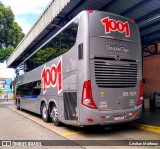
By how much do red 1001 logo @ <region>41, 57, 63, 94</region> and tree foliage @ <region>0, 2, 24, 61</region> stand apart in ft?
62.3

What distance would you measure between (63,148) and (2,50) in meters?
24.9

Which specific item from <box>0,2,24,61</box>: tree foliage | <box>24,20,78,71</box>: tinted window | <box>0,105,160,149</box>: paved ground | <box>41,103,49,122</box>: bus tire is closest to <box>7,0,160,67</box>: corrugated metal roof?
<box>24,20,78,71</box>: tinted window

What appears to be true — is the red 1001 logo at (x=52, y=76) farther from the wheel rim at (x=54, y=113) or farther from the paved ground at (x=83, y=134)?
the paved ground at (x=83, y=134)

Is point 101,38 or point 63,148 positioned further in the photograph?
point 101,38

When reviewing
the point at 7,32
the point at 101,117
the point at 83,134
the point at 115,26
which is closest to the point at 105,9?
the point at 115,26

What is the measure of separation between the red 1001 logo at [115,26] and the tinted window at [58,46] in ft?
3.46

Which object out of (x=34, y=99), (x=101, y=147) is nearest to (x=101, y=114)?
(x=101, y=147)

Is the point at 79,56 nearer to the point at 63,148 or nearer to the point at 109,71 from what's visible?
the point at 109,71

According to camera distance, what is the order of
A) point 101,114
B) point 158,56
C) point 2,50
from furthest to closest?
1. point 2,50
2. point 158,56
3. point 101,114

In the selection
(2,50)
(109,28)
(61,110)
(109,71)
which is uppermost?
(2,50)

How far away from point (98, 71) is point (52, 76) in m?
3.08

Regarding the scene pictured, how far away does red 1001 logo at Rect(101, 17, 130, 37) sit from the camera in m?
7.48

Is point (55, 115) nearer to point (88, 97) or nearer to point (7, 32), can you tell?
point (88, 97)

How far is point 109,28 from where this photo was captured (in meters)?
7.50
